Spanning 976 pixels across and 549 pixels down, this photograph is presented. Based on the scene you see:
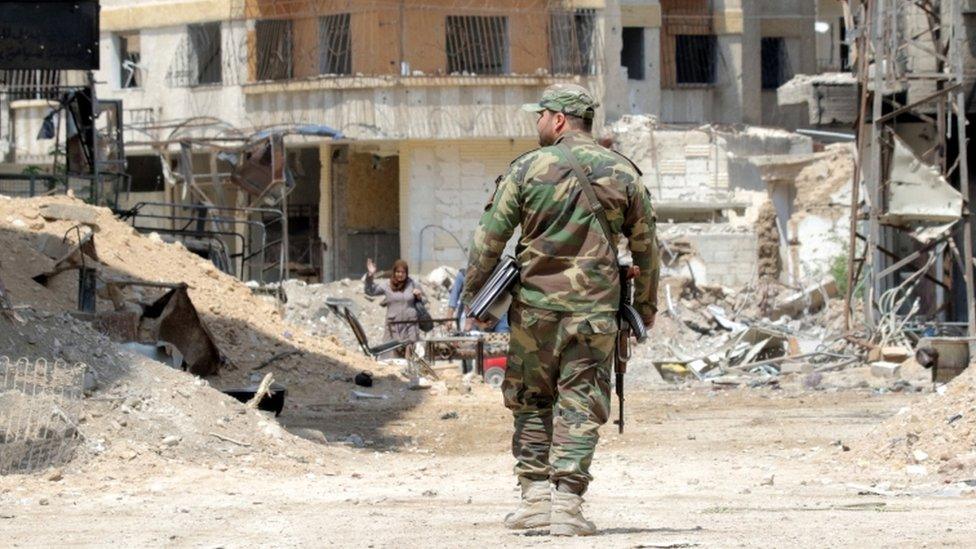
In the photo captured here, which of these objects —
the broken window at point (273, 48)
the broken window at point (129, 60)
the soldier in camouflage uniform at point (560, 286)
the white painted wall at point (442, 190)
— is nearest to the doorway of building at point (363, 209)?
the white painted wall at point (442, 190)

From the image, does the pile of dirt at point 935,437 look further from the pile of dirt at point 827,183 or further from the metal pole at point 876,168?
the pile of dirt at point 827,183

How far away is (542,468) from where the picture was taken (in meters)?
7.94

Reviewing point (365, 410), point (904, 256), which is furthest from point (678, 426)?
point (904, 256)

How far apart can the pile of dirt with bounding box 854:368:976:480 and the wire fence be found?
4.52 metres

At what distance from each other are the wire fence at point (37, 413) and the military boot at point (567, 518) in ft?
11.8

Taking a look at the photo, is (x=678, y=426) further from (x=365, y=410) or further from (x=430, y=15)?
(x=430, y=15)

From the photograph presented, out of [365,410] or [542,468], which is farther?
[365,410]

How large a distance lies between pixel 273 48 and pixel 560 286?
30645 mm

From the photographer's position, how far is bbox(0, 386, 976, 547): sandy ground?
25.0 ft

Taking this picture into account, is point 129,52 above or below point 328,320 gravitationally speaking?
above

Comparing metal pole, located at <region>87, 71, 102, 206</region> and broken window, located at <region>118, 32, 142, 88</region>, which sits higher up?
broken window, located at <region>118, 32, 142, 88</region>

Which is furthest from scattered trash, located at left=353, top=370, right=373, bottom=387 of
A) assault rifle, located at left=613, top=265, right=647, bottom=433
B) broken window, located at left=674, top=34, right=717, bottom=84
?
broken window, located at left=674, top=34, right=717, bottom=84

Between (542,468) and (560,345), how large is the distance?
20.3 inches

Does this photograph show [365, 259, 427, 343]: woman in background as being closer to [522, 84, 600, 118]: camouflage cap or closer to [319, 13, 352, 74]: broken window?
[522, 84, 600, 118]: camouflage cap
